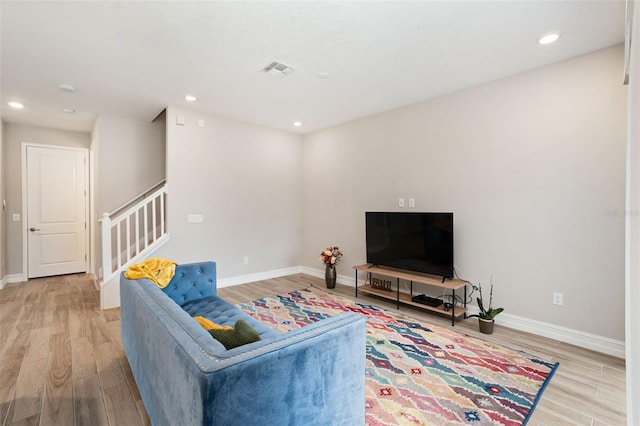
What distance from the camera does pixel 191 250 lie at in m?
4.42

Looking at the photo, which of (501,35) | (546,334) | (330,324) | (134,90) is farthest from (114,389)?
(501,35)

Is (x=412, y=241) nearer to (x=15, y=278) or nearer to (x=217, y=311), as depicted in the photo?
(x=217, y=311)

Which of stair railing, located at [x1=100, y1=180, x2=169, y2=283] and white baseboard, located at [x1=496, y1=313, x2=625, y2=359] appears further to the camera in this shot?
stair railing, located at [x1=100, y1=180, x2=169, y2=283]

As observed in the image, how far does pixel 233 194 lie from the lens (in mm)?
4871

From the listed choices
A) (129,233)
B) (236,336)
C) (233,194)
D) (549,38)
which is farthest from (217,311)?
(549,38)

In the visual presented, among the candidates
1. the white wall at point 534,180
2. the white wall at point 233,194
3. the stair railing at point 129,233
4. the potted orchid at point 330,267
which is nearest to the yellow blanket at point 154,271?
the stair railing at point 129,233

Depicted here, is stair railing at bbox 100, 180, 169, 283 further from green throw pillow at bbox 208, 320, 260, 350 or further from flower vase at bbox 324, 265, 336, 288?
green throw pillow at bbox 208, 320, 260, 350

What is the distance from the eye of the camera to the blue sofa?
0.97m

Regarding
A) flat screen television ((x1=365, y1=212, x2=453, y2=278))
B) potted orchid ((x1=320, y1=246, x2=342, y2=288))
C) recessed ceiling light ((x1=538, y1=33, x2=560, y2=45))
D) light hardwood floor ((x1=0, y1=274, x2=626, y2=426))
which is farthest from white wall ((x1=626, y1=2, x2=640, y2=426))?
potted orchid ((x1=320, y1=246, x2=342, y2=288))

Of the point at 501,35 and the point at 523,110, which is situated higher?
the point at 501,35

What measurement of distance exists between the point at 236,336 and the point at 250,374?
35cm

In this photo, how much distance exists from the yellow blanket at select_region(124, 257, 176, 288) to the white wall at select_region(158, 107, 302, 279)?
5.70ft

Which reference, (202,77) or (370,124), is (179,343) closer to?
(202,77)

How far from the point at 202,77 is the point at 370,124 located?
8.03 feet
